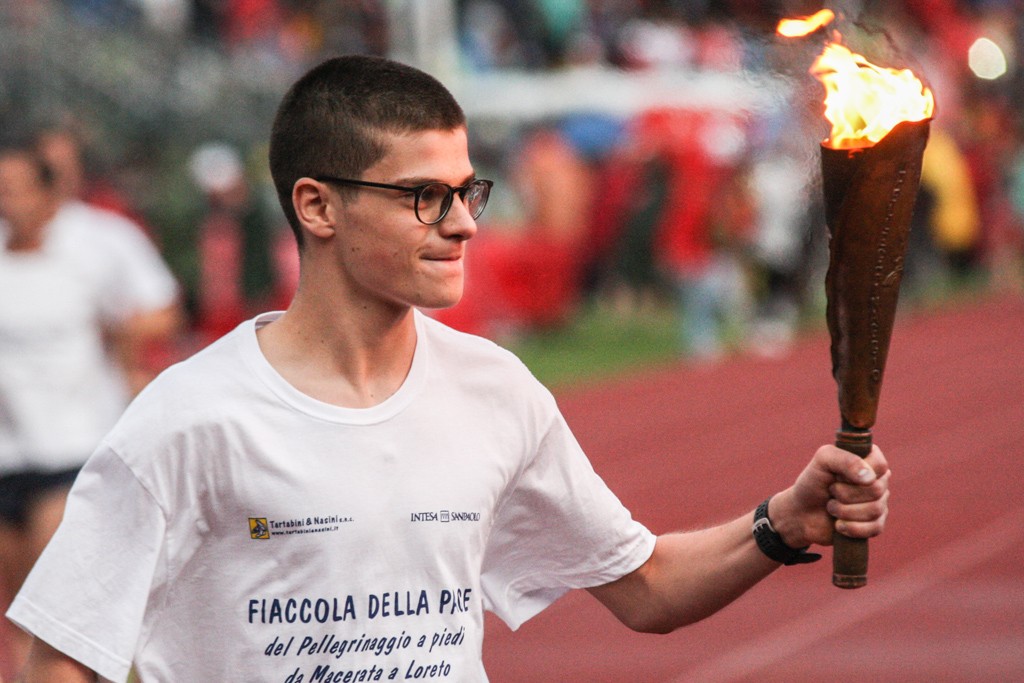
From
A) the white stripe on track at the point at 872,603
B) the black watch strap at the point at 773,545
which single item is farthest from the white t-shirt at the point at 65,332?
the black watch strap at the point at 773,545

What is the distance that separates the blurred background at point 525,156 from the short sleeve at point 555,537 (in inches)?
403

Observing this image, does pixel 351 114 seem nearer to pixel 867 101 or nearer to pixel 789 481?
pixel 867 101

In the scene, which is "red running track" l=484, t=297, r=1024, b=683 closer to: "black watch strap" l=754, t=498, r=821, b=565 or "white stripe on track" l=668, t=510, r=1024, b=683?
"white stripe on track" l=668, t=510, r=1024, b=683

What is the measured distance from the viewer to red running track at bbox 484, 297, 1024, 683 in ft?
24.9

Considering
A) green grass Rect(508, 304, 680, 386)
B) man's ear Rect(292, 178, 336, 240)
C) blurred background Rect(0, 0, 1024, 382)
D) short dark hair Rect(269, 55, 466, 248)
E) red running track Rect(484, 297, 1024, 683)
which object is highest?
short dark hair Rect(269, 55, 466, 248)

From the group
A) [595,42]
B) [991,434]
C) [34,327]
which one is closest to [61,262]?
[34,327]

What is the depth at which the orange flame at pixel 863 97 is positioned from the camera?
305 centimetres

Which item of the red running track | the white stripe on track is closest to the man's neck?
the red running track

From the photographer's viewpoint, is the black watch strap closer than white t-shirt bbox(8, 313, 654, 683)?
No

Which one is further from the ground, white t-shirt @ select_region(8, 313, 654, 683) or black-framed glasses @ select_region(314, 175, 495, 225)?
black-framed glasses @ select_region(314, 175, 495, 225)

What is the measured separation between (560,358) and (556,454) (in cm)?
1480

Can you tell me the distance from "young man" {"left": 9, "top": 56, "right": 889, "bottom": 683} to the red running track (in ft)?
13.4

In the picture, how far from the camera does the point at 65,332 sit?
6445mm

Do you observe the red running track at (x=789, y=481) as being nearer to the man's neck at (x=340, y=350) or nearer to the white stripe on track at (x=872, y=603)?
the white stripe on track at (x=872, y=603)
